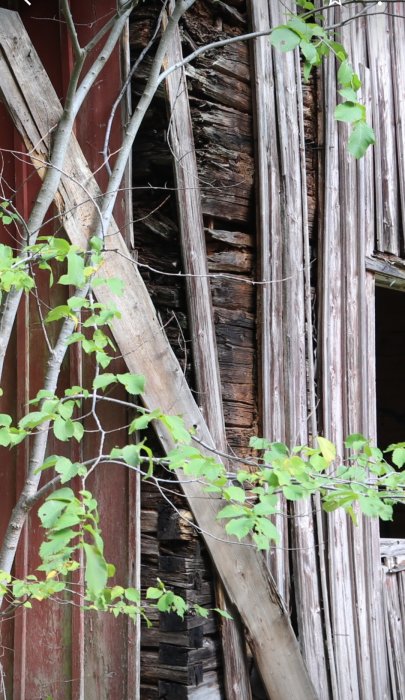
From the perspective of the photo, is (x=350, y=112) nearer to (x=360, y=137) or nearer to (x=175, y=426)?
(x=360, y=137)

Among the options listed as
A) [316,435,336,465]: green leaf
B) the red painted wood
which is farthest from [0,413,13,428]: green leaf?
[316,435,336,465]: green leaf

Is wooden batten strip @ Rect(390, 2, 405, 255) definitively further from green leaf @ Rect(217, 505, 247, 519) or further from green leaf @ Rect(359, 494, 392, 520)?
green leaf @ Rect(217, 505, 247, 519)

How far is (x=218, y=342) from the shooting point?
3879mm

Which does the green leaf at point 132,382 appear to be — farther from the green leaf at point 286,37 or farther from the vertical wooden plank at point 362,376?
the vertical wooden plank at point 362,376

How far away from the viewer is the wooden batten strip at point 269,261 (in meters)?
4.04

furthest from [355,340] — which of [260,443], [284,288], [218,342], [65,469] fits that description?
[65,469]

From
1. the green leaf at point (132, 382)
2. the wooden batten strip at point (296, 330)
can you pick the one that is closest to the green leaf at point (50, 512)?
the green leaf at point (132, 382)

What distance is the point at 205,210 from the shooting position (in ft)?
12.7

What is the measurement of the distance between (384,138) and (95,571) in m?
3.69

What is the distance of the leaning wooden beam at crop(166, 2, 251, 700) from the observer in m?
3.72

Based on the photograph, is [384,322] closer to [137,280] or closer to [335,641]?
[335,641]

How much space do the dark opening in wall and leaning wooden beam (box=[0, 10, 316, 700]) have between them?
5.25 m

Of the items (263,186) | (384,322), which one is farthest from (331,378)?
(384,322)

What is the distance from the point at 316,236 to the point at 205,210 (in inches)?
34.9
